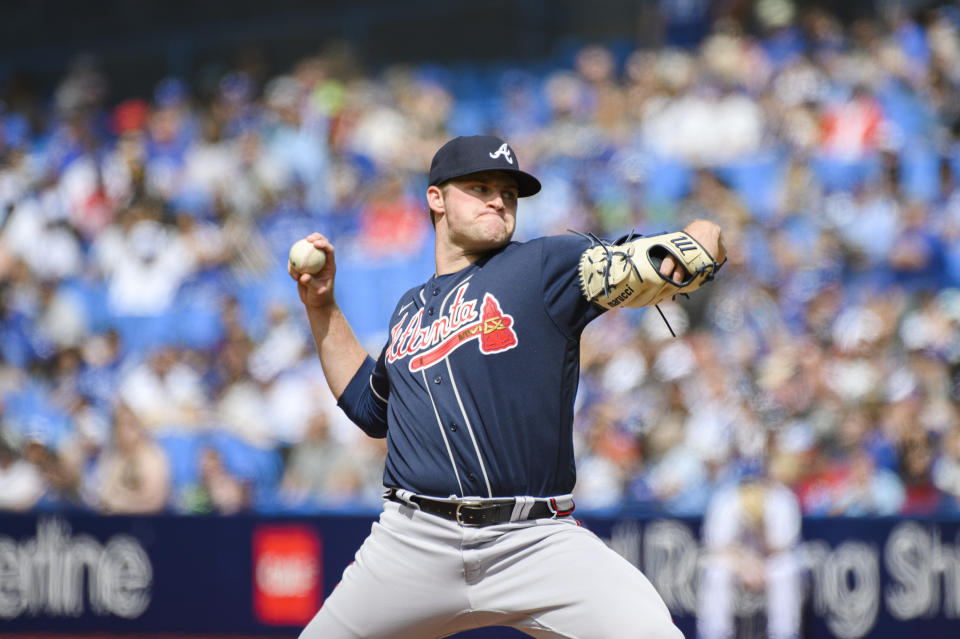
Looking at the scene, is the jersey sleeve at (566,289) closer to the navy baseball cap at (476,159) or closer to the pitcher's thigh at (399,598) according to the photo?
the navy baseball cap at (476,159)

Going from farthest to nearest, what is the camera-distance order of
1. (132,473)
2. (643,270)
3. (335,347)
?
(132,473)
(335,347)
(643,270)

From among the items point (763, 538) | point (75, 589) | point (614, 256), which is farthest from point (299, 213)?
point (614, 256)

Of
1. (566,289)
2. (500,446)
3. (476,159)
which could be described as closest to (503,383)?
(500,446)

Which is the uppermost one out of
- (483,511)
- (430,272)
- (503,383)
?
(430,272)

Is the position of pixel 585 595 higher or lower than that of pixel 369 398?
lower

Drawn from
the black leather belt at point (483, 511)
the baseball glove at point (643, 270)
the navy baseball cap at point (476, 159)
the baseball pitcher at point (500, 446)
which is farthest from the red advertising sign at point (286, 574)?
the baseball glove at point (643, 270)

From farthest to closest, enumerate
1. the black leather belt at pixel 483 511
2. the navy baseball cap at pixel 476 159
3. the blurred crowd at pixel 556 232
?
the blurred crowd at pixel 556 232 < the navy baseball cap at pixel 476 159 < the black leather belt at pixel 483 511

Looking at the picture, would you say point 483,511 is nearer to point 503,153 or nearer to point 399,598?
point 399,598

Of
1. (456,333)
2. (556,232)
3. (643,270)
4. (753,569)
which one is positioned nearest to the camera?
(643,270)
